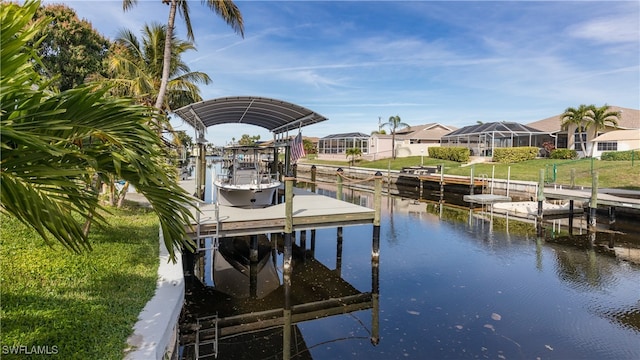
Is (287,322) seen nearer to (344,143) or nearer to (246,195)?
(246,195)

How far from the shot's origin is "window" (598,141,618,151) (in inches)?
1383

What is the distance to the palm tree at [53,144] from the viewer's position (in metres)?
2.33

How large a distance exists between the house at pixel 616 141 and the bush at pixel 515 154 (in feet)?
17.0

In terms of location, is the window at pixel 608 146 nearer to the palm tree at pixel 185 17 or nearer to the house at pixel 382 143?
the house at pixel 382 143

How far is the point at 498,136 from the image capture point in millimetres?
41594

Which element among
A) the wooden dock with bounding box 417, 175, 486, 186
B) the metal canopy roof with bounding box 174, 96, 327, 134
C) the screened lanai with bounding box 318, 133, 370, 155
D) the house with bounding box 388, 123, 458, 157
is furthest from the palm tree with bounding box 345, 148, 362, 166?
the metal canopy roof with bounding box 174, 96, 327, 134

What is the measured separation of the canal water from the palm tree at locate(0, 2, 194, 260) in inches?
212

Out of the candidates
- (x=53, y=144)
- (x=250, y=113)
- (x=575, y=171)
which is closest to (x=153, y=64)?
(x=250, y=113)

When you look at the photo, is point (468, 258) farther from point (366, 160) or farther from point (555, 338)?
point (366, 160)

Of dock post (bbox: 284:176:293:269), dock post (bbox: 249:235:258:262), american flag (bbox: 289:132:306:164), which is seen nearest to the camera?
dock post (bbox: 284:176:293:269)

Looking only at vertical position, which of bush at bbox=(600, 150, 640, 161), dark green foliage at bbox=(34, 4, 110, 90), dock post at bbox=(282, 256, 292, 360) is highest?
dark green foliage at bbox=(34, 4, 110, 90)

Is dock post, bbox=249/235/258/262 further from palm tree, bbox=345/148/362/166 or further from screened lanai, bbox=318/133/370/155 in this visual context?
screened lanai, bbox=318/133/370/155

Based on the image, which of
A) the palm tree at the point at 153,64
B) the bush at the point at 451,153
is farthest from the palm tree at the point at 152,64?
the bush at the point at 451,153

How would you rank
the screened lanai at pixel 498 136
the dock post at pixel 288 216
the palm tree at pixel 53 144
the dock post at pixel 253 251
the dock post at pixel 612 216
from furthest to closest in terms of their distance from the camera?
the screened lanai at pixel 498 136 < the dock post at pixel 612 216 < the dock post at pixel 253 251 < the dock post at pixel 288 216 < the palm tree at pixel 53 144
